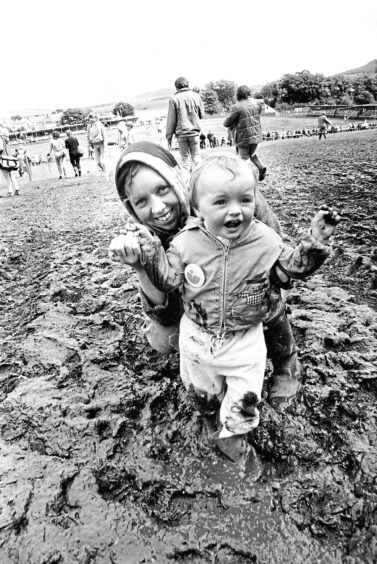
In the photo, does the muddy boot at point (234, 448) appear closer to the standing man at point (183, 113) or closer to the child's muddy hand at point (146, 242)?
the child's muddy hand at point (146, 242)

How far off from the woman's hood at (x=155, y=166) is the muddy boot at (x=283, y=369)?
34.9 inches

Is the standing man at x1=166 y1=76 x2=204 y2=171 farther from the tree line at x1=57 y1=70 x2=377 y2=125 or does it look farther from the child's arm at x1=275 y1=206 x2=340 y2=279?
the tree line at x1=57 y1=70 x2=377 y2=125

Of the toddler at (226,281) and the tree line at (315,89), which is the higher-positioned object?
the toddler at (226,281)

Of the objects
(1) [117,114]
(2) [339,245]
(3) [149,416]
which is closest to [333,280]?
(2) [339,245]

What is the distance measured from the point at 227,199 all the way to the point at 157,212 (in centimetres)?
45

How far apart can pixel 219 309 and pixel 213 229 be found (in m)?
0.37

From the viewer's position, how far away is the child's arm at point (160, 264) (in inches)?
65.9

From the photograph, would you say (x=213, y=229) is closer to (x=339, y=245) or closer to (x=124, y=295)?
(x=124, y=295)

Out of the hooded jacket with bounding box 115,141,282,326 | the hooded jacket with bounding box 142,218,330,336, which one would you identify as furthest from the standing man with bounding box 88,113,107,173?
the hooded jacket with bounding box 142,218,330,336

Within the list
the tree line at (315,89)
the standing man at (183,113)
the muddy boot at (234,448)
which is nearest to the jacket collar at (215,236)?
the muddy boot at (234,448)

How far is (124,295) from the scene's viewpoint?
14.1 feet

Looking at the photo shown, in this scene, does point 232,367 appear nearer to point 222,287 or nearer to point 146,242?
point 222,287

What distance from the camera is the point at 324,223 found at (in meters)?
1.58

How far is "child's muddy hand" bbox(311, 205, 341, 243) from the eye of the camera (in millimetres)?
1562
